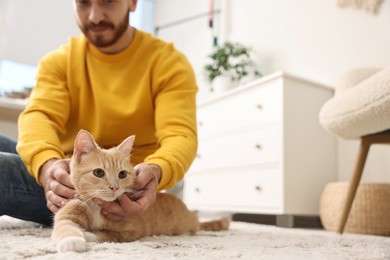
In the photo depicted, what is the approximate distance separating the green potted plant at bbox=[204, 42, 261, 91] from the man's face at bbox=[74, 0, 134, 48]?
171 cm

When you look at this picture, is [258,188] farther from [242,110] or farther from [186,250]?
[186,250]

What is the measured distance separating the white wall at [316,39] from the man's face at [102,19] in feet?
A: 4.91

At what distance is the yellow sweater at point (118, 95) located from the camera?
125 cm

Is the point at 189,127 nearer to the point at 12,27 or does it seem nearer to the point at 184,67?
the point at 184,67

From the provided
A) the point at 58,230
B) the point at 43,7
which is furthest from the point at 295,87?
the point at 43,7

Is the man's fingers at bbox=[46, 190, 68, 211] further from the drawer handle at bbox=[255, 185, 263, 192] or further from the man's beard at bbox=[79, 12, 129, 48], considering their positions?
the drawer handle at bbox=[255, 185, 263, 192]

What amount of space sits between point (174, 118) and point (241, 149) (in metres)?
1.22

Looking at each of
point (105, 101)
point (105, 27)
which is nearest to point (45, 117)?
point (105, 101)

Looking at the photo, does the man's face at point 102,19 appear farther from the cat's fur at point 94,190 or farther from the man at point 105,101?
the cat's fur at point 94,190

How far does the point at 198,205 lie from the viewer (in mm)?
2695

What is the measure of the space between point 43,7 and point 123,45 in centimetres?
227

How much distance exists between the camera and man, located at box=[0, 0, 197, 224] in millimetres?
1165

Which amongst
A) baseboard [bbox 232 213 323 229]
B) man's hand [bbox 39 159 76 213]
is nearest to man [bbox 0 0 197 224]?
man's hand [bbox 39 159 76 213]

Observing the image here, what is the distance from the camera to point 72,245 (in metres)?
0.76
